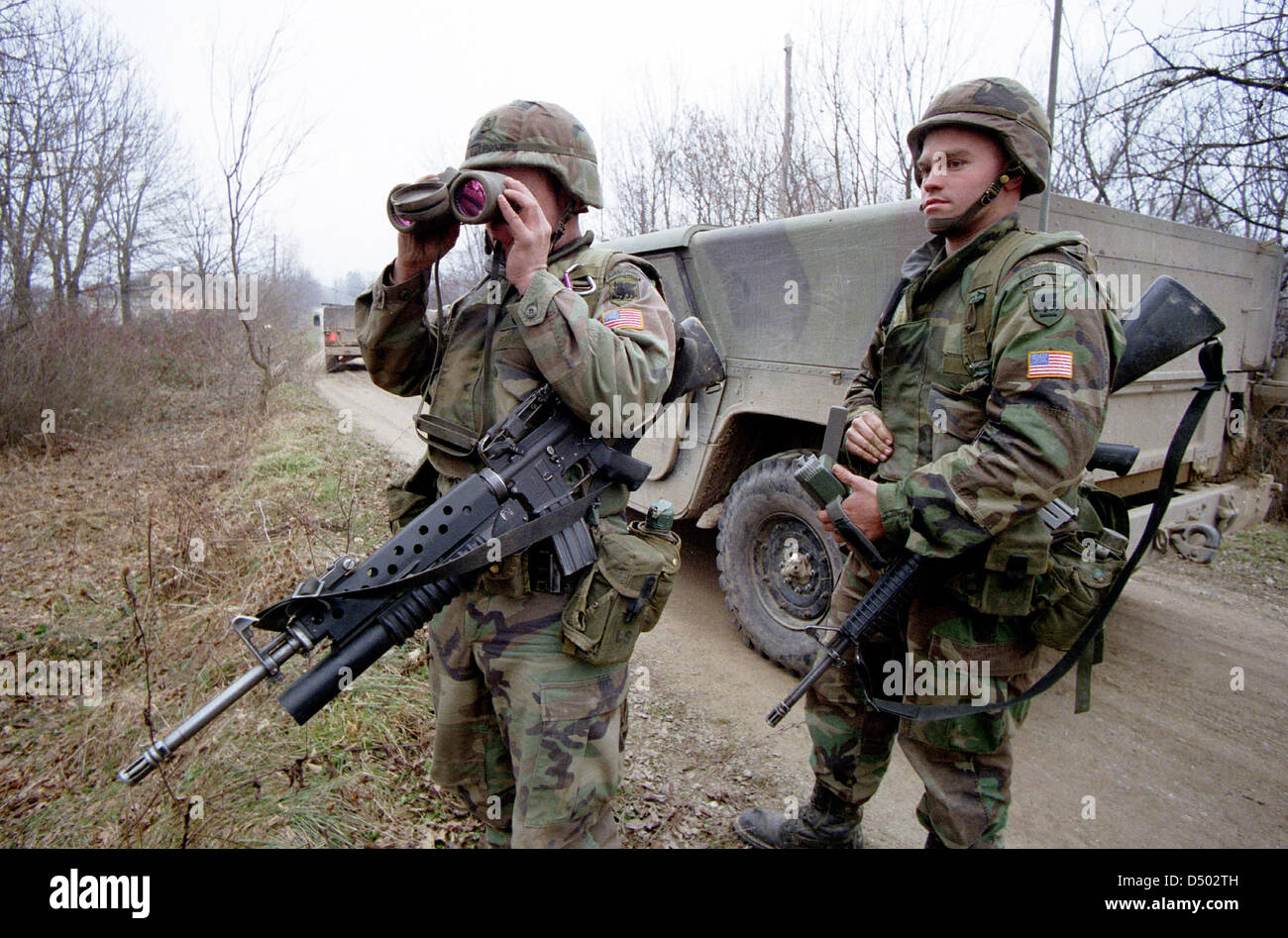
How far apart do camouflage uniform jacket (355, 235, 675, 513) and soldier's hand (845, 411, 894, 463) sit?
2.02 feet

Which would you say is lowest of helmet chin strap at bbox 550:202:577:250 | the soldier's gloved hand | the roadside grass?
the roadside grass

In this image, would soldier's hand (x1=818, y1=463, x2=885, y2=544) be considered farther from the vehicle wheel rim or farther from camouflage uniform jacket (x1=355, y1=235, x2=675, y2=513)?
the vehicle wheel rim

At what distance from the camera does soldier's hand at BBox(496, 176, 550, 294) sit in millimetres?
1479

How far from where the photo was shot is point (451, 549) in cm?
155

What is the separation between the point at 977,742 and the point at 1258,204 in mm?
7430

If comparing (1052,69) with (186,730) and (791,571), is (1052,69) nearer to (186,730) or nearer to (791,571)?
(791,571)

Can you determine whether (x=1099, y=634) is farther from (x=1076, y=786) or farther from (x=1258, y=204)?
(x=1258, y=204)

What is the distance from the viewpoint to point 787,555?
11.1 feet

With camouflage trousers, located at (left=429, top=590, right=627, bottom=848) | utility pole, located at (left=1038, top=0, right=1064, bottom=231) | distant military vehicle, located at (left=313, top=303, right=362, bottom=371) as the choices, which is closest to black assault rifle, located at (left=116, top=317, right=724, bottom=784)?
camouflage trousers, located at (left=429, top=590, right=627, bottom=848)

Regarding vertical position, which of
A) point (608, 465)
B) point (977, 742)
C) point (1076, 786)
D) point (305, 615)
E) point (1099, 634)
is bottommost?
point (1076, 786)

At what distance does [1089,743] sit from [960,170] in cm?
238

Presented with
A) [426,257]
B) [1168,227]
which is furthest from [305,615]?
[1168,227]

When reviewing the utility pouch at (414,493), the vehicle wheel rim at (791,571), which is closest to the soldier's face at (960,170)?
the utility pouch at (414,493)

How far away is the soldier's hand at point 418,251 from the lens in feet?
A: 5.55
